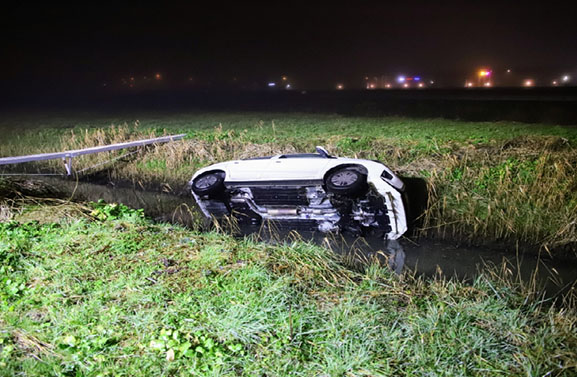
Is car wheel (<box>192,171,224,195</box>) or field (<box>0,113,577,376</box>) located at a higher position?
car wheel (<box>192,171,224,195</box>)

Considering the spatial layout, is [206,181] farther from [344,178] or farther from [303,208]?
[344,178]

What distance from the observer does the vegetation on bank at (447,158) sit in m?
7.29

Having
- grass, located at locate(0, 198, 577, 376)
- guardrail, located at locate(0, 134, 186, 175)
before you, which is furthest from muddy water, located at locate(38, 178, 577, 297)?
guardrail, located at locate(0, 134, 186, 175)

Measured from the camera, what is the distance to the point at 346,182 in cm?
665

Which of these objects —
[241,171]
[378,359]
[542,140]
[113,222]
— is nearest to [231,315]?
[378,359]

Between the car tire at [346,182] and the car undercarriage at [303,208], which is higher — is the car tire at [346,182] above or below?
above

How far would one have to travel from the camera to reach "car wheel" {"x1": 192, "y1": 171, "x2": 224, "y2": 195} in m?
7.65

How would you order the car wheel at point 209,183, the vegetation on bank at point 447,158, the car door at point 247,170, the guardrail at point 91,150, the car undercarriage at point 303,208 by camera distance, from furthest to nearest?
the guardrail at point 91,150, the car wheel at point 209,183, the car door at point 247,170, the vegetation on bank at point 447,158, the car undercarriage at point 303,208

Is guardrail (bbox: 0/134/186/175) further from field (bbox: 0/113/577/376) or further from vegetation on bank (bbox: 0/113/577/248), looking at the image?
field (bbox: 0/113/577/376)

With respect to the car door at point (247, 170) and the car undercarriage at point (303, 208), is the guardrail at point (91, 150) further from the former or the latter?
the car door at point (247, 170)

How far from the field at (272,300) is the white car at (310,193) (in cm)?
129

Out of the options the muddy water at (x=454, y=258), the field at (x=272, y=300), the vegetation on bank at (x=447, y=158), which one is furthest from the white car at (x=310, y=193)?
the vegetation on bank at (x=447, y=158)

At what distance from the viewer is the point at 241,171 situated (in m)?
7.62

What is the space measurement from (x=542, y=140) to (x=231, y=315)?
27.6 ft
